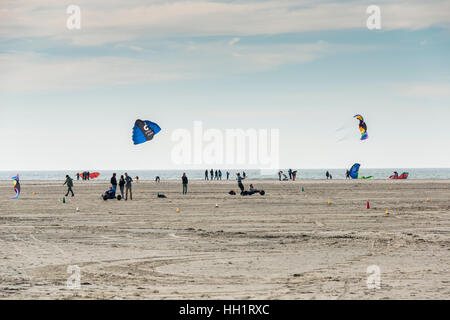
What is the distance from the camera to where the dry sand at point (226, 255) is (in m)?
11.3

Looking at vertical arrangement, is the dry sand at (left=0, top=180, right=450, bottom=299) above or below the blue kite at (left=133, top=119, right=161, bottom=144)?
below

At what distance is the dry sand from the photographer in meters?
11.3

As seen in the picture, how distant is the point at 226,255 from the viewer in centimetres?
1559

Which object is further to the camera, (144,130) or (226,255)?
(144,130)

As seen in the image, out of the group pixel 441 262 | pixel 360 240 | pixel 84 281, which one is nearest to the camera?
pixel 84 281

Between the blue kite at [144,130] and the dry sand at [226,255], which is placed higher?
the blue kite at [144,130]

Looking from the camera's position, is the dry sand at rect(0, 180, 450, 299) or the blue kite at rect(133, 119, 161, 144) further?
the blue kite at rect(133, 119, 161, 144)

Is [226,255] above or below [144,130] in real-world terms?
below

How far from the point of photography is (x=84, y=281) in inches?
477

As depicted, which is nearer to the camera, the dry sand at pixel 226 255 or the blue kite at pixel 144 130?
the dry sand at pixel 226 255

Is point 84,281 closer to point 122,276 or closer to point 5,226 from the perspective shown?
point 122,276
